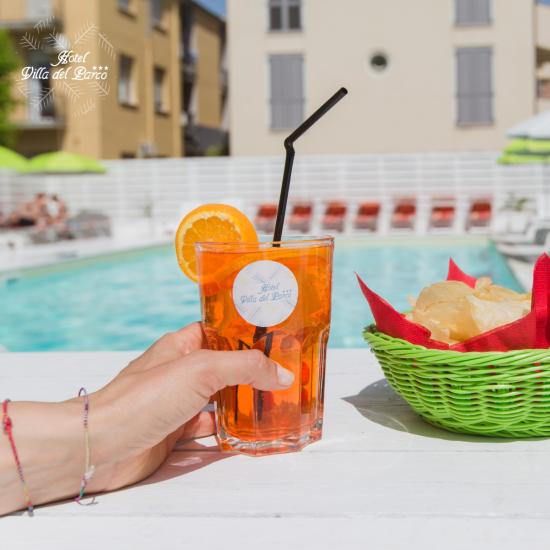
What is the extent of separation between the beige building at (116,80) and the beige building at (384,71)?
3.04 m

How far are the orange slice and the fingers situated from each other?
8 centimetres

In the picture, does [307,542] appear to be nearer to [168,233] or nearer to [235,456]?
[235,456]

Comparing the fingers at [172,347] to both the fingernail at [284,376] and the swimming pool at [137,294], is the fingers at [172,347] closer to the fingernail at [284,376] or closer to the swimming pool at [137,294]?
the fingernail at [284,376]

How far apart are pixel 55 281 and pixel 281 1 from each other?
12319 millimetres

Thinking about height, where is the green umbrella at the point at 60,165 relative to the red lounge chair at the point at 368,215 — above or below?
above

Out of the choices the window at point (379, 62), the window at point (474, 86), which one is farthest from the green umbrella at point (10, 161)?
the window at point (474, 86)

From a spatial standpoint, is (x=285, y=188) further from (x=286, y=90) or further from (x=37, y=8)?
(x=37, y=8)

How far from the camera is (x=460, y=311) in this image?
3.73 feet

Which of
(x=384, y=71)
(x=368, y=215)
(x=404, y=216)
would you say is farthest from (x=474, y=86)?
(x=368, y=215)

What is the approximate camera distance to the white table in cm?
84

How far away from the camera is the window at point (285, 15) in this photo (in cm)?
1900

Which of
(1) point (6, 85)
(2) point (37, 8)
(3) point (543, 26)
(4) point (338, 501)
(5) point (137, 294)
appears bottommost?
(5) point (137, 294)

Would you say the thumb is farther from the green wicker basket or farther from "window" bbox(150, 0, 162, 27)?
"window" bbox(150, 0, 162, 27)

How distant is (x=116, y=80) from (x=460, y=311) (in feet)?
68.2
